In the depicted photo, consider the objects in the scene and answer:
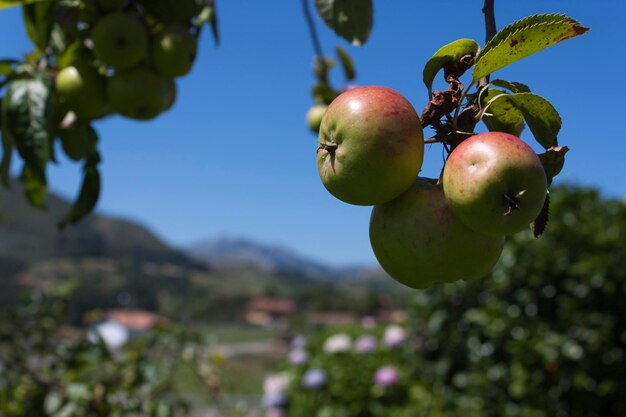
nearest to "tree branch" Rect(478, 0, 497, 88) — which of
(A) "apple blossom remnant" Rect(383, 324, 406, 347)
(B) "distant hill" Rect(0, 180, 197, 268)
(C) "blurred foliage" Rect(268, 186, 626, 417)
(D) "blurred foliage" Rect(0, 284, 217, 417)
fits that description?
(D) "blurred foliage" Rect(0, 284, 217, 417)

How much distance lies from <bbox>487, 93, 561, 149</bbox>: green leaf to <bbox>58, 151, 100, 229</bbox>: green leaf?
1.16 meters

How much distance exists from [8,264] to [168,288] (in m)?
15.1

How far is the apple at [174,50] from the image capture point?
1.44 m

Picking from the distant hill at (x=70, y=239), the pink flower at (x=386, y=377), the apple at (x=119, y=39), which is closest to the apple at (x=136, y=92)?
the apple at (x=119, y=39)

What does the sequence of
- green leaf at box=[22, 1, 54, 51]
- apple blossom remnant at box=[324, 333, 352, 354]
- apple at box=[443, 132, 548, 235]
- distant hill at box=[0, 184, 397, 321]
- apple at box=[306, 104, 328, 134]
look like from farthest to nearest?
distant hill at box=[0, 184, 397, 321]
apple blossom remnant at box=[324, 333, 352, 354]
apple at box=[306, 104, 328, 134]
green leaf at box=[22, 1, 54, 51]
apple at box=[443, 132, 548, 235]

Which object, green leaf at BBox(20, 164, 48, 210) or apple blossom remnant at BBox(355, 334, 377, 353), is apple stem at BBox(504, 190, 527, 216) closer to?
green leaf at BBox(20, 164, 48, 210)

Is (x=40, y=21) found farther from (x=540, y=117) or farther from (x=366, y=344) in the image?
(x=366, y=344)

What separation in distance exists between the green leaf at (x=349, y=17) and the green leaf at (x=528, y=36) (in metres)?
0.63

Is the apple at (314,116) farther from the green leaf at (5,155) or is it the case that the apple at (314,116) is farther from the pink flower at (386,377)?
the pink flower at (386,377)

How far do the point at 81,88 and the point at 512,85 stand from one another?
3.60 ft

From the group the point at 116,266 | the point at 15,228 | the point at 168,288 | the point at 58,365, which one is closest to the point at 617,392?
the point at 58,365

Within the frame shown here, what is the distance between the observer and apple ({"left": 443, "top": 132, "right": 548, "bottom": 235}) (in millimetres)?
593

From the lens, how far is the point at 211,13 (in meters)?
1.56

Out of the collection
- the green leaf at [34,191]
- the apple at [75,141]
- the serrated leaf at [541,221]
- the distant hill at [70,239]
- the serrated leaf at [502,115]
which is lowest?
the distant hill at [70,239]
